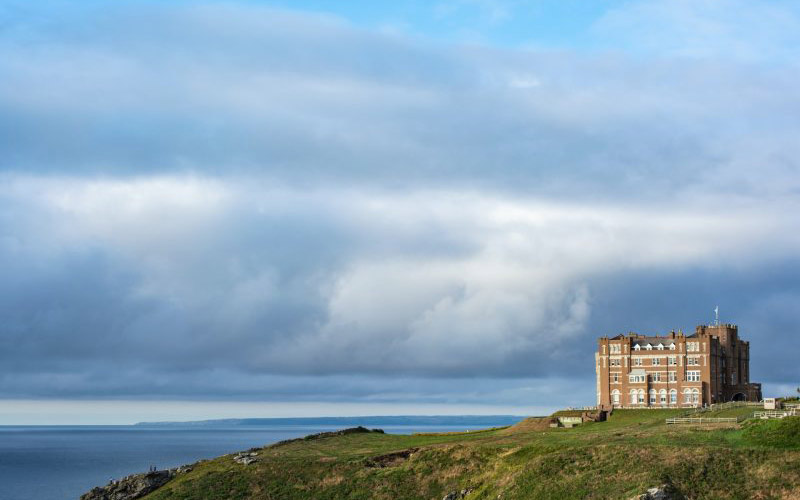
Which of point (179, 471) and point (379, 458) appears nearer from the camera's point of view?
point (379, 458)

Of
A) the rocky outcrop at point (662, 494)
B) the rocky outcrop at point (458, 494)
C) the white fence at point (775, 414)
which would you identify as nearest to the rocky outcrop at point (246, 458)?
the rocky outcrop at point (458, 494)

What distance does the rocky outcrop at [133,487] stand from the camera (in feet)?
386

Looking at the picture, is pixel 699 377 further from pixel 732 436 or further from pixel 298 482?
pixel 298 482

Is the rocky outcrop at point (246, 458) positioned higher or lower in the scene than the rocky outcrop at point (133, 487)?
higher

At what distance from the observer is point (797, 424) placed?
9744 cm

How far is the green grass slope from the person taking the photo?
86.2 m

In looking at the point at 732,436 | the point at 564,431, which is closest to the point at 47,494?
the point at 564,431

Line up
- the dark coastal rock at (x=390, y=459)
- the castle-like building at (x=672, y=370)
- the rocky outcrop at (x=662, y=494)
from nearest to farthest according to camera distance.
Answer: the rocky outcrop at (x=662, y=494)
the dark coastal rock at (x=390, y=459)
the castle-like building at (x=672, y=370)

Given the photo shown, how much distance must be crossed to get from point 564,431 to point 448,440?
15.1m

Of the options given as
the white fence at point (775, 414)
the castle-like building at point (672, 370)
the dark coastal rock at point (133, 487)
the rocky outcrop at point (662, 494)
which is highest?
the castle-like building at point (672, 370)

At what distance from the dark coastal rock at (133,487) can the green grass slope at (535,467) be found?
2.51 m

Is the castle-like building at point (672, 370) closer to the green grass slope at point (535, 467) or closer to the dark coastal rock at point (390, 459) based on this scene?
the green grass slope at point (535, 467)

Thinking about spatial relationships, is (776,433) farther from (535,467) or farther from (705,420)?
(535,467)

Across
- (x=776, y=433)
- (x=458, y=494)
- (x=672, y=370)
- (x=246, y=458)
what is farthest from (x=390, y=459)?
(x=672, y=370)
